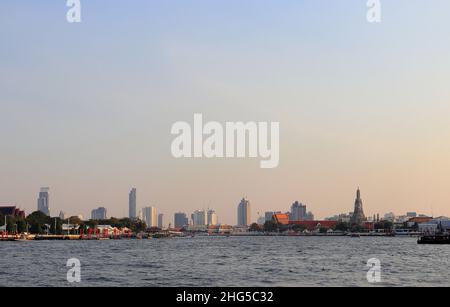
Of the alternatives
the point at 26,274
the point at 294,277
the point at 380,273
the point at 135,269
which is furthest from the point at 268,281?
the point at 26,274
